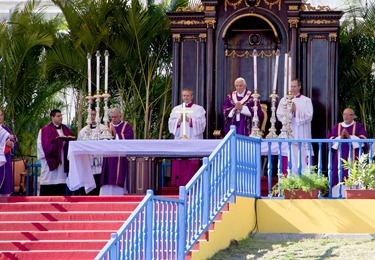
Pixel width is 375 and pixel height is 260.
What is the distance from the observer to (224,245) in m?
17.3

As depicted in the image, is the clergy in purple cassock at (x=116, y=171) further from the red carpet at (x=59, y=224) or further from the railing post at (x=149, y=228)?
the railing post at (x=149, y=228)

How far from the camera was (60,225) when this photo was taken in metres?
17.9

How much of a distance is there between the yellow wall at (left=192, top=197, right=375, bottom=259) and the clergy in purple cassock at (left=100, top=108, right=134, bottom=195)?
405 cm

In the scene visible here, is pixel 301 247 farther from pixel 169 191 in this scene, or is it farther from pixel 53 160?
pixel 53 160

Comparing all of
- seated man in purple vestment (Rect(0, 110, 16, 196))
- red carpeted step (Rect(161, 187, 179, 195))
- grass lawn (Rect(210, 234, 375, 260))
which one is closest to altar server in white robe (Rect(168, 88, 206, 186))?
red carpeted step (Rect(161, 187, 179, 195))

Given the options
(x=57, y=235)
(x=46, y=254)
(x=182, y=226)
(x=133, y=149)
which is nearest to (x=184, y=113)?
(x=133, y=149)

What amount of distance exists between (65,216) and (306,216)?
352 cm

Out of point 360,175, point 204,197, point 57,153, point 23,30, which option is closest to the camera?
point 204,197

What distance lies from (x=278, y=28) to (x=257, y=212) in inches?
218

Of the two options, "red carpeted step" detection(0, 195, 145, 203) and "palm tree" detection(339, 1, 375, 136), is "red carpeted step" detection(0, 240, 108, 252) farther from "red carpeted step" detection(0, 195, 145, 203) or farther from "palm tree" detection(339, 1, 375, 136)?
"palm tree" detection(339, 1, 375, 136)

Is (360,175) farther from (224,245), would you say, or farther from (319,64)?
(319,64)

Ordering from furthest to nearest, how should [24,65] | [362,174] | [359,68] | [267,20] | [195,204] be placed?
[24,65] < [359,68] < [267,20] < [362,174] < [195,204]

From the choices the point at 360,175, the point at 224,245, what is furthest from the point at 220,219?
the point at 360,175

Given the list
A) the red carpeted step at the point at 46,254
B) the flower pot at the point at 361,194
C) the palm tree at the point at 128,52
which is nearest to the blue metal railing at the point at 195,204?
the flower pot at the point at 361,194
